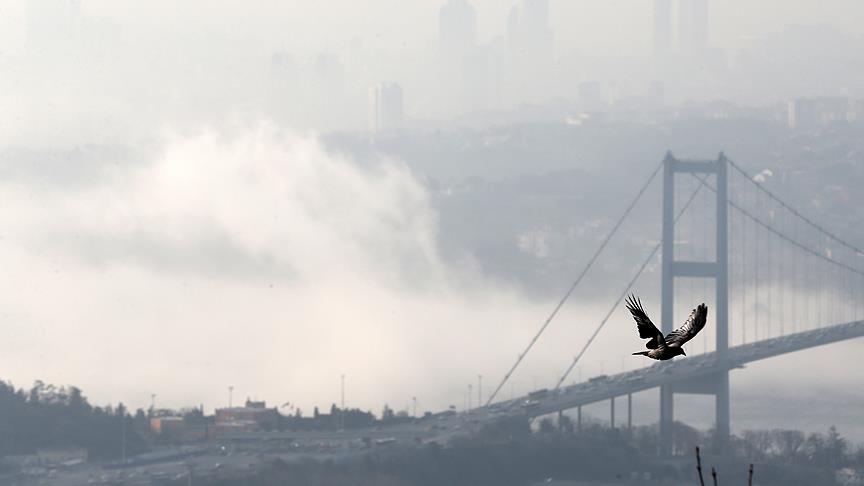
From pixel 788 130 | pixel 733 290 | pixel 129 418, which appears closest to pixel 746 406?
pixel 129 418

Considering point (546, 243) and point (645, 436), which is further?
point (546, 243)

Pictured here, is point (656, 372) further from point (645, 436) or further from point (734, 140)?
point (734, 140)

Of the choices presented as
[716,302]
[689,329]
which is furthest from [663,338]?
[716,302]

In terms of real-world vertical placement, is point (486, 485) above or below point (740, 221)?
below

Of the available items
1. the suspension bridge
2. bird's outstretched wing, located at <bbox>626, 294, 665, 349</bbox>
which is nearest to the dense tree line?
the suspension bridge

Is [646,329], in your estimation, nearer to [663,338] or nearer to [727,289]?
[663,338]

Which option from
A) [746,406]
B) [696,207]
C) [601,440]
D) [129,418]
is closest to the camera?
[601,440]

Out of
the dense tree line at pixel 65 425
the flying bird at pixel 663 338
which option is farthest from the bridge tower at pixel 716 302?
the flying bird at pixel 663 338
